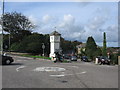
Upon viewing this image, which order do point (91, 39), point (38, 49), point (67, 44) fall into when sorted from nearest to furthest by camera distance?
1. point (38, 49)
2. point (91, 39)
3. point (67, 44)

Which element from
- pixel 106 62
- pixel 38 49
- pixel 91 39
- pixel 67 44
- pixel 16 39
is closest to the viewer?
→ pixel 106 62

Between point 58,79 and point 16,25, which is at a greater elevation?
point 16,25

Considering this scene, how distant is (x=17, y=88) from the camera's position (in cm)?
897

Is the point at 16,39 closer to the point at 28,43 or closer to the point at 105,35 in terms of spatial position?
the point at 28,43

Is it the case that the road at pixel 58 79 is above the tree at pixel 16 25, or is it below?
below

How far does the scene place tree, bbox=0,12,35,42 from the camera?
6994 cm

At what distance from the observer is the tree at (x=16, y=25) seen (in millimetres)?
69938

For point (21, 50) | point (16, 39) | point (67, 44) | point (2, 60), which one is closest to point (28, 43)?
point (21, 50)

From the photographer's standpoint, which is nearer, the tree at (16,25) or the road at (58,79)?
the road at (58,79)

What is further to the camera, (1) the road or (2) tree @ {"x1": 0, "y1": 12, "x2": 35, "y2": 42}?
(2) tree @ {"x1": 0, "y1": 12, "x2": 35, "y2": 42}

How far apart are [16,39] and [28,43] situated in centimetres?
1201

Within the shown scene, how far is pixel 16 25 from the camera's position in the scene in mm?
70750

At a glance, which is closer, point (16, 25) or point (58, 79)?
point (58, 79)

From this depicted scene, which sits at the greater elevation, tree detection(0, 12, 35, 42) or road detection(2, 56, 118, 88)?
tree detection(0, 12, 35, 42)
